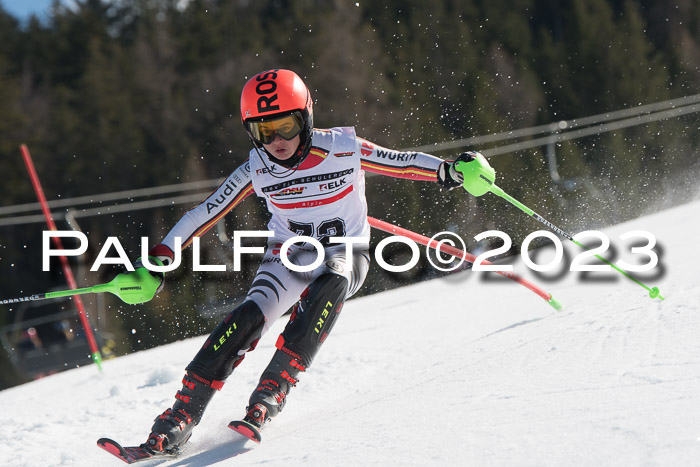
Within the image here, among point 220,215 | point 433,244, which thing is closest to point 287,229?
point 220,215

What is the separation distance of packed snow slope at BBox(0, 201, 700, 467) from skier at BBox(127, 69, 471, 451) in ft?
0.71

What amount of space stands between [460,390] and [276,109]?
4.75ft

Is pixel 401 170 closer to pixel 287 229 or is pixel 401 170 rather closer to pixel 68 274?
pixel 287 229

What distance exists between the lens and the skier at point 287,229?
10.2 feet

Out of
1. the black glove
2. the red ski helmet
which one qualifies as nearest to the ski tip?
the black glove

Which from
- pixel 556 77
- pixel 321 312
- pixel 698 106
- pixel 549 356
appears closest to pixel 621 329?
pixel 549 356

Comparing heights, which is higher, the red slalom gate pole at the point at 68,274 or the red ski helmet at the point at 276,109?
the red ski helmet at the point at 276,109

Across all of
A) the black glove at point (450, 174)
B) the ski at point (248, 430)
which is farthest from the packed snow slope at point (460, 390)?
the black glove at point (450, 174)

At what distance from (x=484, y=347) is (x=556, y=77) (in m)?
21.1

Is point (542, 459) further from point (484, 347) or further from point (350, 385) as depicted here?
point (350, 385)

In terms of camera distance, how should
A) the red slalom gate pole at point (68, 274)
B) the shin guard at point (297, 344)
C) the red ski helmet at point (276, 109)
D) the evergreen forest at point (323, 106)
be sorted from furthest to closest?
the evergreen forest at point (323, 106) < the red slalom gate pole at point (68, 274) < the red ski helmet at point (276, 109) < the shin guard at point (297, 344)

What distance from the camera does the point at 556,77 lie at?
23219mm

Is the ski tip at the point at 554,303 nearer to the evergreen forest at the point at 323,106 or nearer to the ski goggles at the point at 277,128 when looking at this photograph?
the evergreen forest at the point at 323,106

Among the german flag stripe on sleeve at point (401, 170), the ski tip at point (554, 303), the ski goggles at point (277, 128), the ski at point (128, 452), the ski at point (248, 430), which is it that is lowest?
the ski at point (128, 452)
